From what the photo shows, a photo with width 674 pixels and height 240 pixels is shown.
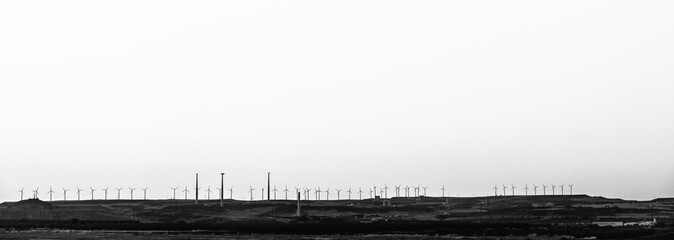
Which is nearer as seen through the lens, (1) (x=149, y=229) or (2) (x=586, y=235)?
(2) (x=586, y=235)

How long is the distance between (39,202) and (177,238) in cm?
7046

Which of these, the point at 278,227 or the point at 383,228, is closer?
the point at 383,228

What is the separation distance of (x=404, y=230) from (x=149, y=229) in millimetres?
32036

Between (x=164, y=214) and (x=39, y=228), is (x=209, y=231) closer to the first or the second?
(x=39, y=228)

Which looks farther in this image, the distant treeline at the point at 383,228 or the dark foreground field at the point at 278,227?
the dark foreground field at the point at 278,227

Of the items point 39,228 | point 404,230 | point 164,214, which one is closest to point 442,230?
point 404,230

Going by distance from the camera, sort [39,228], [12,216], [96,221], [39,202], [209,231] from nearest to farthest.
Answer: [209,231]
[39,228]
[96,221]
[12,216]
[39,202]

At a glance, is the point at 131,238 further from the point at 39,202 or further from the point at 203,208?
the point at 203,208

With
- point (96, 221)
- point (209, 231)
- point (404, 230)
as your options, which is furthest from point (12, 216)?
point (404, 230)

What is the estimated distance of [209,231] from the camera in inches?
4048

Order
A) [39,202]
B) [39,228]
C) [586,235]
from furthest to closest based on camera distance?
[39,202] → [39,228] → [586,235]

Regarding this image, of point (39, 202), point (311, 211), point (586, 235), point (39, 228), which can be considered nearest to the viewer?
→ point (586, 235)

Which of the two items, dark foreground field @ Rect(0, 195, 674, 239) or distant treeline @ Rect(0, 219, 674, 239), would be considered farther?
dark foreground field @ Rect(0, 195, 674, 239)

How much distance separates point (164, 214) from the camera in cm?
15288
